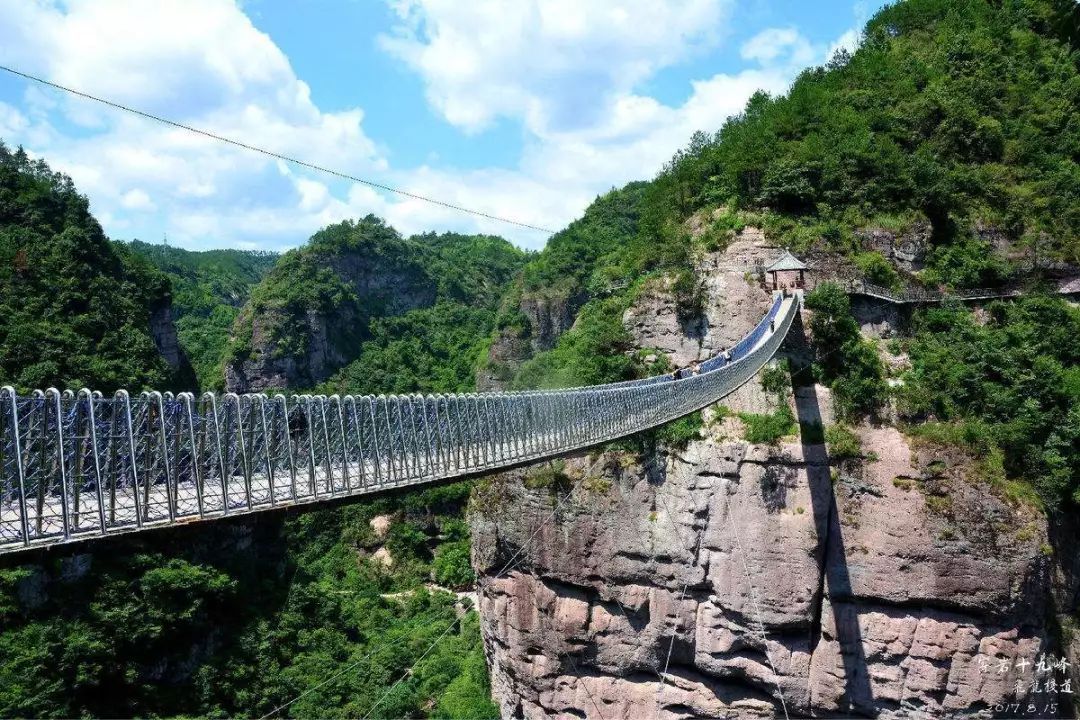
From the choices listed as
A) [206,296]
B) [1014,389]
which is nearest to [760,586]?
[1014,389]

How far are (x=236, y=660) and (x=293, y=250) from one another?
150 feet

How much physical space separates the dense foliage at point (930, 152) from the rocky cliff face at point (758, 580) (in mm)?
4011

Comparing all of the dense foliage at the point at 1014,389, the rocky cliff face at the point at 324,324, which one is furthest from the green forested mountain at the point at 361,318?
the dense foliage at the point at 1014,389

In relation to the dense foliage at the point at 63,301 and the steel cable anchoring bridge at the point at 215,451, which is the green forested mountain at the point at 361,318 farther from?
the steel cable anchoring bridge at the point at 215,451

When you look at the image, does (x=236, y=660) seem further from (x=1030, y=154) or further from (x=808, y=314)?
(x=1030, y=154)

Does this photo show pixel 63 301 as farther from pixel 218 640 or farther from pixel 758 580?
pixel 758 580

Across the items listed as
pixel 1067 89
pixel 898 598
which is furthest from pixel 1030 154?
pixel 898 598

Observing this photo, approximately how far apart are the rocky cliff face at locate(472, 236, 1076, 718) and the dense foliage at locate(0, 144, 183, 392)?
16.7m

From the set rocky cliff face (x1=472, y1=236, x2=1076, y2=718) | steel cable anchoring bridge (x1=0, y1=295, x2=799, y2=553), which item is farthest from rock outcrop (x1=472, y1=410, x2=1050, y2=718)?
steel cable anchoring bridge (x1=0, y1=295, x2=799, y2=553)

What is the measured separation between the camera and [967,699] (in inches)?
656

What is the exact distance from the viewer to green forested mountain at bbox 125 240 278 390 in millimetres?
69375

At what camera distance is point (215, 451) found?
277 inches

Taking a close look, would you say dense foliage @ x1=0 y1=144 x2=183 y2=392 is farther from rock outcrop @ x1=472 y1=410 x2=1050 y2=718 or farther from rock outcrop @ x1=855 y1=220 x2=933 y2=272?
rock outcrop @ x1=855 y1=220 x2=933 y2=272

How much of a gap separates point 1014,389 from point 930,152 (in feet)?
30.1
